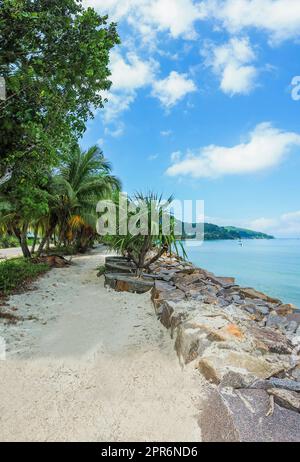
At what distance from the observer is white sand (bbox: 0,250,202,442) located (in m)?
2.27

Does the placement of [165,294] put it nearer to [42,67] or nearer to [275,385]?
[275,385]

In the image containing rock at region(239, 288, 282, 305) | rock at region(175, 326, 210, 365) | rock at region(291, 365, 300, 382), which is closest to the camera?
rock at region(291, 365, 300, 382)

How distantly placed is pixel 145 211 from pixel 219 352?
4.82 metres

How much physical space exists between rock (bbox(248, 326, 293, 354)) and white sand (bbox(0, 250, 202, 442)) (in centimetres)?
91

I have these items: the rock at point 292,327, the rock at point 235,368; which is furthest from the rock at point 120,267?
the rock at point 235,368

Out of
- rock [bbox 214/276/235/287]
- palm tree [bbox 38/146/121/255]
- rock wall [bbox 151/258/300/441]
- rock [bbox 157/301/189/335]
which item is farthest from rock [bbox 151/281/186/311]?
palm tree [bbox 38/146/121/255]

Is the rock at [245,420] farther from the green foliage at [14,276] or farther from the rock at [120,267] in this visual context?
the rock at [120,267]

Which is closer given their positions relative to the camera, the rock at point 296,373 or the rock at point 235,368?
the rock at point 235,368

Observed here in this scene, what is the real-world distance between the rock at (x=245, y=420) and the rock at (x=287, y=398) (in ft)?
0.12

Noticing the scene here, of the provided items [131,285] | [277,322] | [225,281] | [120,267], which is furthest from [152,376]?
[120,267]

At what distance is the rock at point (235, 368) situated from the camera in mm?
2498

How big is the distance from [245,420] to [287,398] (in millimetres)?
398

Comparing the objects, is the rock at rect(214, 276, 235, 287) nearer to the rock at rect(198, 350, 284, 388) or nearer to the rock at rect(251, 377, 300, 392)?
the rock at rect(198, 350, 284, 388)

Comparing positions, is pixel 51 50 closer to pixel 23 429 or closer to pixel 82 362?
pixel 82 362
